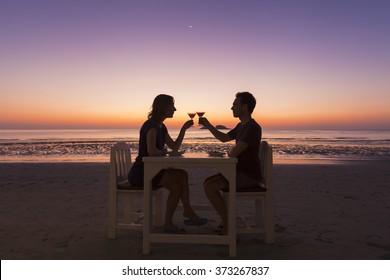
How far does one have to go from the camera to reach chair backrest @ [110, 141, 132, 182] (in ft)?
13.9

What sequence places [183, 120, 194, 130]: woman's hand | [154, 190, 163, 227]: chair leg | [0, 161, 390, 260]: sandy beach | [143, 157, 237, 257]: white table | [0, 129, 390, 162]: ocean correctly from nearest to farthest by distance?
[143, 157, 237, 257]: white table → [0, 161, 390, 260]: sandy beach → [183, 120, 194, 130]: woman's hand → [154, 190, 163, 227]: chair leg → [0, 129, 390, 162]: ocean

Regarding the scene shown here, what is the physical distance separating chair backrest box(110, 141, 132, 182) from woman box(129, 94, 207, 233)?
0.67 ft

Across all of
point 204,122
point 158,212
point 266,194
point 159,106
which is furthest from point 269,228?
point 159,106

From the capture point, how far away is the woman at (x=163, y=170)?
4.15 meters

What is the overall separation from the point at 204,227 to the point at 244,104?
1.73 m

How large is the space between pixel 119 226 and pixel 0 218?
2100 millimetres

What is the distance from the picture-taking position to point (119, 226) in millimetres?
4328

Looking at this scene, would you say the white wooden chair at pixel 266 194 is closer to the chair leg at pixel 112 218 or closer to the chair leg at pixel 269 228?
the chair leg at pixel 269 228

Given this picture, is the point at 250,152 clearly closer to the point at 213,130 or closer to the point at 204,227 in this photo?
the point at 213,130

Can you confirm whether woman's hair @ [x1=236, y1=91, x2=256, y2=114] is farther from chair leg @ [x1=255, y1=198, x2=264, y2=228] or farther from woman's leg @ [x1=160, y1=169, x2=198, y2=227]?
chair leg @ [x1=255, y1=198, x2=264, y2=228]

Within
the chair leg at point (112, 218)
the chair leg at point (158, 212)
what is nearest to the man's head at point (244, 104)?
the chair leg at point (158, 212)

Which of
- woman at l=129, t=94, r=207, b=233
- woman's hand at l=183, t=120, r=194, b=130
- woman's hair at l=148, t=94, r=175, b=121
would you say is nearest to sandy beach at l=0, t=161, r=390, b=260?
woman at l=129, t=94, r=207, b=233
